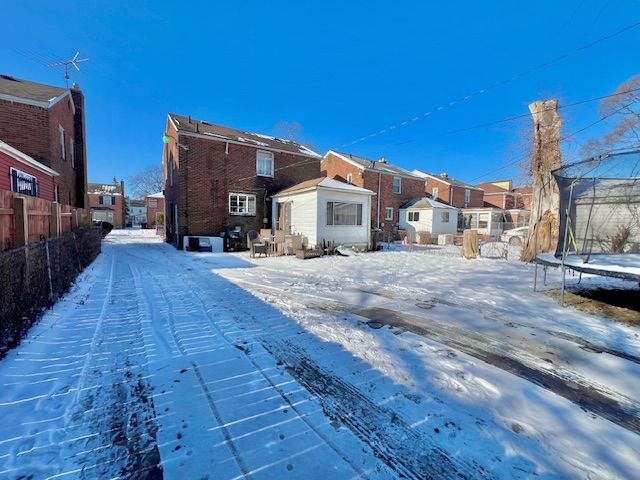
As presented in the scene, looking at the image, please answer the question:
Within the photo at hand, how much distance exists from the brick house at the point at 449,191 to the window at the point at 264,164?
17.5m

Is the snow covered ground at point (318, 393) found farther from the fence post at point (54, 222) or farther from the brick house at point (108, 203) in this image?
the brick house at point (108, 203)

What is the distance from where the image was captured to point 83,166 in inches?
642

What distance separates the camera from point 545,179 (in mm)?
10586

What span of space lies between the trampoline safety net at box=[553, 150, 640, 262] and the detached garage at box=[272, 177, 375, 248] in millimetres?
8653

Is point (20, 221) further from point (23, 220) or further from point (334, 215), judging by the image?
point (334, 215)

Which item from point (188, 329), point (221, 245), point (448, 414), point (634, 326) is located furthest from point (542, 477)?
point (221, 245)

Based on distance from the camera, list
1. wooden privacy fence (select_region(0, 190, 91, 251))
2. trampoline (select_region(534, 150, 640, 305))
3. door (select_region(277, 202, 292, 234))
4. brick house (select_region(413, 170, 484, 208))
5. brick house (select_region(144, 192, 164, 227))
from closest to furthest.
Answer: wooden privacy fence (select_region(0, 190, 91, 251))
trampoline (select_region(534, 150, 640, 305))
door (select_region(277, 202, 292, 234))
brick house (select_region(413, 170, 484, 208))
brick house (select_region(144, 192, 164, 227))

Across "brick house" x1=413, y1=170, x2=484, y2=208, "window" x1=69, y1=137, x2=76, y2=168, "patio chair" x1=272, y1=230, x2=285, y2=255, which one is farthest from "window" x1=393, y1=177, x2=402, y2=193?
"window" x1=69, y1=137, x2=76, y2=168

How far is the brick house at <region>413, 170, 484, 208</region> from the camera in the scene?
29.3 m

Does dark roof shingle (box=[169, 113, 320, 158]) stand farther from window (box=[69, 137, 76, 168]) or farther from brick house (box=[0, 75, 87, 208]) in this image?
window (box=[69, 137, 76, 168])

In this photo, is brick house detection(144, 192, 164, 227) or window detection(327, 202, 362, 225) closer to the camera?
window detection(327, 202, 362, 225)

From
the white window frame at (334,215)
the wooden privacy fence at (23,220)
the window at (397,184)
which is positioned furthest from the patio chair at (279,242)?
the window at (397,184)

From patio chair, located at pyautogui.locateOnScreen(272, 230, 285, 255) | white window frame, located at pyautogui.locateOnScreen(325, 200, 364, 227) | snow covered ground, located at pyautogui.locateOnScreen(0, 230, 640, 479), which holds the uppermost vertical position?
white window frame, located at pyautogui.locateOnScreen(325, 200, 364, 227)

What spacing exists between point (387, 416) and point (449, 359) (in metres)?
1.33
